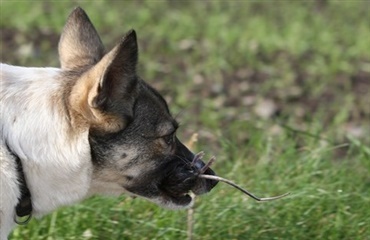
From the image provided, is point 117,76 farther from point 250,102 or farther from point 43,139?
point 250,102

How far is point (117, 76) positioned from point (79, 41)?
25.8 inches

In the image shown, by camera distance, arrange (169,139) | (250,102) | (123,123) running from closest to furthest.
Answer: (123,123) < (169,139) < (250,102)

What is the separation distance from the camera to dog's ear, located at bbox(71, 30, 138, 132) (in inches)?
139

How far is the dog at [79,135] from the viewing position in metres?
3.57

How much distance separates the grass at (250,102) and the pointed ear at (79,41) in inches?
36.1

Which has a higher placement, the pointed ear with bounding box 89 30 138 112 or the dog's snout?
the pointed ear with bounding box 89 30 138 112

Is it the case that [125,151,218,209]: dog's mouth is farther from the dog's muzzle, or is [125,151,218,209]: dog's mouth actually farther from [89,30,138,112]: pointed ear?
[89,30,138,112]: pointed ear

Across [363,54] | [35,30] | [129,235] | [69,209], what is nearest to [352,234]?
[129,235]

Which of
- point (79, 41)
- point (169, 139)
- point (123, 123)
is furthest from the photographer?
point (79, 41)

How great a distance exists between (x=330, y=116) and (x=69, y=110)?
144 inches

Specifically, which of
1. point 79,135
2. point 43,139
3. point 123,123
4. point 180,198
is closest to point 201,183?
point 180,198

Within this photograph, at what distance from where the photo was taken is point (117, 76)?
3.58m

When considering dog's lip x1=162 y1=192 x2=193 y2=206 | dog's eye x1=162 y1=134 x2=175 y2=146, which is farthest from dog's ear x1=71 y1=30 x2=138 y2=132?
dog's lip x1=162 y1=192 x2=193 y2=206

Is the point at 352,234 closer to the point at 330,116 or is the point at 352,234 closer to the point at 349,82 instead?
the point at 330,116
